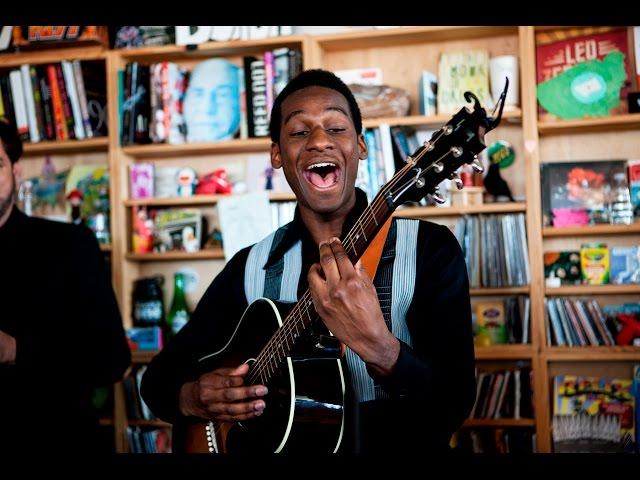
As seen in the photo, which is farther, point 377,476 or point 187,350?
point 187,350

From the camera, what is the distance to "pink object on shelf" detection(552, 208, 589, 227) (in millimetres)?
2914

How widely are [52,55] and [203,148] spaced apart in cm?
81

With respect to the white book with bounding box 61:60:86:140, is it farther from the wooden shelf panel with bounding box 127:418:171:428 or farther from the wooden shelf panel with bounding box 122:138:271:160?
the wooden shelf panel with bounding box 127:418:171:428

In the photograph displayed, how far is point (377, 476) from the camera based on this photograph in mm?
1046

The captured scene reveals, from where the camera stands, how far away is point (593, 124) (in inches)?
113

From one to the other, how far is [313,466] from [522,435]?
1982 millimetres

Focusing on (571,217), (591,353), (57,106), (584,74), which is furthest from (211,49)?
(591,353)

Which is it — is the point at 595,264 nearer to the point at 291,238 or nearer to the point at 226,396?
the point at 291,238

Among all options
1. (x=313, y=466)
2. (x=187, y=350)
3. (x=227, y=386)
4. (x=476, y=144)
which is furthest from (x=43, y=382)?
(x=476, y=144)

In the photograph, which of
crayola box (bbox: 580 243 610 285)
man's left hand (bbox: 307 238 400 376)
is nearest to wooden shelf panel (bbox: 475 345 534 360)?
crayola box (bbox: 580 243 610 285)

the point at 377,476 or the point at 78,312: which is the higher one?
the point at 78,312

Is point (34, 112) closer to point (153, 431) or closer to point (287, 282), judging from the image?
point (153, 431)

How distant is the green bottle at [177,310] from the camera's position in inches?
127

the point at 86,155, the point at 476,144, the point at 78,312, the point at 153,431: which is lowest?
the point at 153,431
